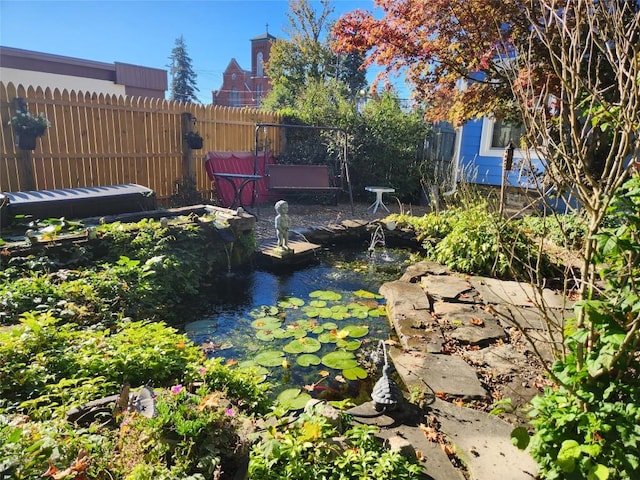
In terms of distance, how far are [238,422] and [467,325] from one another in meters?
2.12

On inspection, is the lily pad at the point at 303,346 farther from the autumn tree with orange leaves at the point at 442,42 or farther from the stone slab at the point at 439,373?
the autumn tree with orange leaves at the point at 442,42

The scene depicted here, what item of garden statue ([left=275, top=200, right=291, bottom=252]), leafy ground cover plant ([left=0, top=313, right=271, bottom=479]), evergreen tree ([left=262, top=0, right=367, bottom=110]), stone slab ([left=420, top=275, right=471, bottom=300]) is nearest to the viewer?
leafy ground cover plant ([left=0, top=313, right=271, bottom=479])

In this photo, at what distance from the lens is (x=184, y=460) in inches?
46.3

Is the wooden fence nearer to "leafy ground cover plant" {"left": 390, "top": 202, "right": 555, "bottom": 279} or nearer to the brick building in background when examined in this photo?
"leafy ground cover plant" {"left": 390, "top": 202, "right": 555, "bottom": 279}

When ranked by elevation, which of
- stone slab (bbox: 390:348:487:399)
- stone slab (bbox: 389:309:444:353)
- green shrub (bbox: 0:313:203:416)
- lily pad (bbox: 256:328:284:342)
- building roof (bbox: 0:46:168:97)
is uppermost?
building roof (bbox: 0:46:168:97)

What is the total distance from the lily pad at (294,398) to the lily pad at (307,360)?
0.97 feet

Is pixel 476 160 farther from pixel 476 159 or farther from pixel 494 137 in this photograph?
pixel 494 137

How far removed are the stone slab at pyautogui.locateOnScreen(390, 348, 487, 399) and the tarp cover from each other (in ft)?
15.8

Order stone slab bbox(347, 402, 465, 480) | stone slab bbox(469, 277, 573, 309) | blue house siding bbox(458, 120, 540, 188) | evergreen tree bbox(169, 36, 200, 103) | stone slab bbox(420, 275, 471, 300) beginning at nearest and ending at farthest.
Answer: stone slab bbox(347, 402, 465, 480) → stone slab bbox(469, 277, 573, 309) → stone slab bbox(420, 275, 471, 300) → blue house siding bbox(458, 120, 540, 188) → evergreen tree bbox(169, 36, 200, 103)

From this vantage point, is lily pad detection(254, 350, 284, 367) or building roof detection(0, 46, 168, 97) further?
building roof detection(0, 46, 168, 97)

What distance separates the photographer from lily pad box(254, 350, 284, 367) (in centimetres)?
263

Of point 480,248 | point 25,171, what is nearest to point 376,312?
point 480,248

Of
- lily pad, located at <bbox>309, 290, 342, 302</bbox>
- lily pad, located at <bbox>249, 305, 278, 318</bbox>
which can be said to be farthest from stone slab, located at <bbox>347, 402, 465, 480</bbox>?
lily pad, located at <bbox>309, 290, 342, 302</bbox>

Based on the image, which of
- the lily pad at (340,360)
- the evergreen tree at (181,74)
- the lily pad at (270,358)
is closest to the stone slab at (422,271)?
the lily pad at (340,360)
